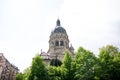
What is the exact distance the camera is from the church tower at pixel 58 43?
60344mm

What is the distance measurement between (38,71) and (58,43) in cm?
2708

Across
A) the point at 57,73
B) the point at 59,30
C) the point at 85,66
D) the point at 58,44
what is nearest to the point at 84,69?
the point at 85,66

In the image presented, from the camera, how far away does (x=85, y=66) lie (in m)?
34.5

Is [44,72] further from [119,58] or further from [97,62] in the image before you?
[119,58]

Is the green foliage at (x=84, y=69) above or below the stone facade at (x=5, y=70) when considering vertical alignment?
below

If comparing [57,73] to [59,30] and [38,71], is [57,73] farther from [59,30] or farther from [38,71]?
[59,30]

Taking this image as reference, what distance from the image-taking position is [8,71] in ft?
168

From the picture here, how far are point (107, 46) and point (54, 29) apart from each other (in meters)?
24.9

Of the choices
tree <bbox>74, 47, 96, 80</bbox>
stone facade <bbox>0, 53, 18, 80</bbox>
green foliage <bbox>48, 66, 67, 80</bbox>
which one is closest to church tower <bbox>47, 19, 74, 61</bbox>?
stone facade <bbox>0, 53, 18, 80</bbox>

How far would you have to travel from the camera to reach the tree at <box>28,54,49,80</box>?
34.6m

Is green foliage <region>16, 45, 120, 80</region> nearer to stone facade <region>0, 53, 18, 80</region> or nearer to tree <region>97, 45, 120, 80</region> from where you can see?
tree <region>97, 45, 120, 80</region>

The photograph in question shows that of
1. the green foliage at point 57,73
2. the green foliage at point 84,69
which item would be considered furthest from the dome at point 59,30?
the green foliage at point 57,73

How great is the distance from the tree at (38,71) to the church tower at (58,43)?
76.8ft

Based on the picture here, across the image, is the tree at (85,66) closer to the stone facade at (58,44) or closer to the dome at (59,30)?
the stone facade at (58,44)
